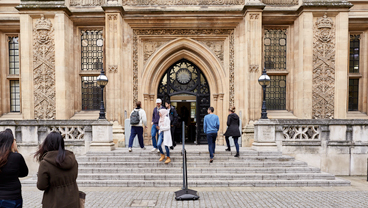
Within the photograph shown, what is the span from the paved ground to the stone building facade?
4718mm

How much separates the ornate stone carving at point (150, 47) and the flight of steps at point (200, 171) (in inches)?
223

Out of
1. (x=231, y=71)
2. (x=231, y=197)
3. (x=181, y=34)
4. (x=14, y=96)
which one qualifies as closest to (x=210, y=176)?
(x=231, y=197)

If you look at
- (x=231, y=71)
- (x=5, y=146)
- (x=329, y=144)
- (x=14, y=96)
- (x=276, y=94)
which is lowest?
(x=329, y=144)

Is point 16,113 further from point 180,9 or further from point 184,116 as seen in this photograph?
point 180,9

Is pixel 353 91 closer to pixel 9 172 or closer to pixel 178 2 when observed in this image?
pixel 178 2

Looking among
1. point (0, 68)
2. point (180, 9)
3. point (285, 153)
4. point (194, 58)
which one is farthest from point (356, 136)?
point (0, 68)

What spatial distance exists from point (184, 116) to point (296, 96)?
20.9 feet

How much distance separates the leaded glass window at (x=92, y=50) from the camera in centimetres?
1252

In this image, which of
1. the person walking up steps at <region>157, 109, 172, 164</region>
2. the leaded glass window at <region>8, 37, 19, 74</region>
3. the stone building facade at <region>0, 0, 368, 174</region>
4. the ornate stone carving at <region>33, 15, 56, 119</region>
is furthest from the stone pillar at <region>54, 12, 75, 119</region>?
the person walking up steps at <region>157, 109, 172, 164</region>

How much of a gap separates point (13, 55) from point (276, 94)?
14.3 m

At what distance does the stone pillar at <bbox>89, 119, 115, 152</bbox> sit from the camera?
29.9ft

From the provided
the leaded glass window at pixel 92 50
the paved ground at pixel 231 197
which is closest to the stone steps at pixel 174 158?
the paved ground at pixel 231 197

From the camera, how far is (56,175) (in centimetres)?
264

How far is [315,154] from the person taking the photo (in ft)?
30.6
